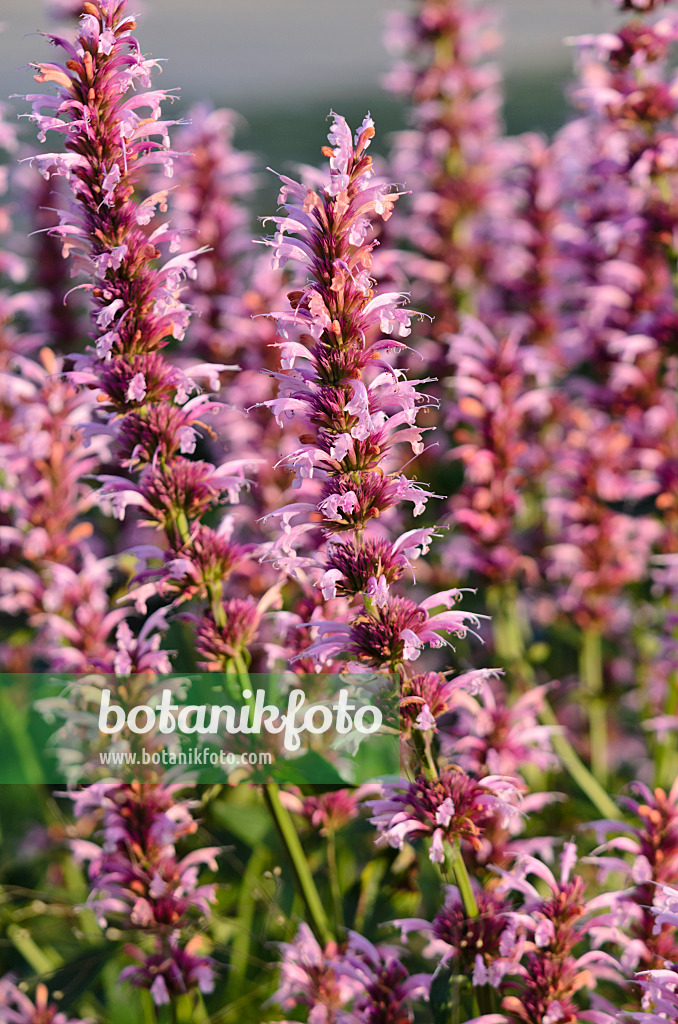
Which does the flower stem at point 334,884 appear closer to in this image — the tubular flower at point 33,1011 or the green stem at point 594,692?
the tubular flower at point 33,1011

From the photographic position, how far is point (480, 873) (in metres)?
2.09

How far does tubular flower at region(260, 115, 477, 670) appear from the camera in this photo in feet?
5.11

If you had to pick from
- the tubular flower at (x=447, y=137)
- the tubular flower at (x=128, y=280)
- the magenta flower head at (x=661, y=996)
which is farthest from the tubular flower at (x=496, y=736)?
the tubular flower at (x=447, y=137)

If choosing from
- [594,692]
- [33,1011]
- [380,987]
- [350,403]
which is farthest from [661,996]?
[594,692]

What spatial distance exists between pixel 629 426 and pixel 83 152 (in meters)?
2.15

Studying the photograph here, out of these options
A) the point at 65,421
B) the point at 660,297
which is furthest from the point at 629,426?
the point at 65,421

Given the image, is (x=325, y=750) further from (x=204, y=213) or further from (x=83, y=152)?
(x=204, y=213)

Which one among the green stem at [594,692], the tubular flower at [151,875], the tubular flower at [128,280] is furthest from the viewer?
the green stem at [594,692]

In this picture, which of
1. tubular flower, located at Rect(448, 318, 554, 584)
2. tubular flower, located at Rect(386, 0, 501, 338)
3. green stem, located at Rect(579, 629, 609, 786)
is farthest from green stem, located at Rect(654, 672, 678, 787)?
tubular flower, located at Rect(386, 0, 501, 338)

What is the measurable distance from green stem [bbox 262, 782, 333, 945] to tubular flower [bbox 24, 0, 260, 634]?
411mm
